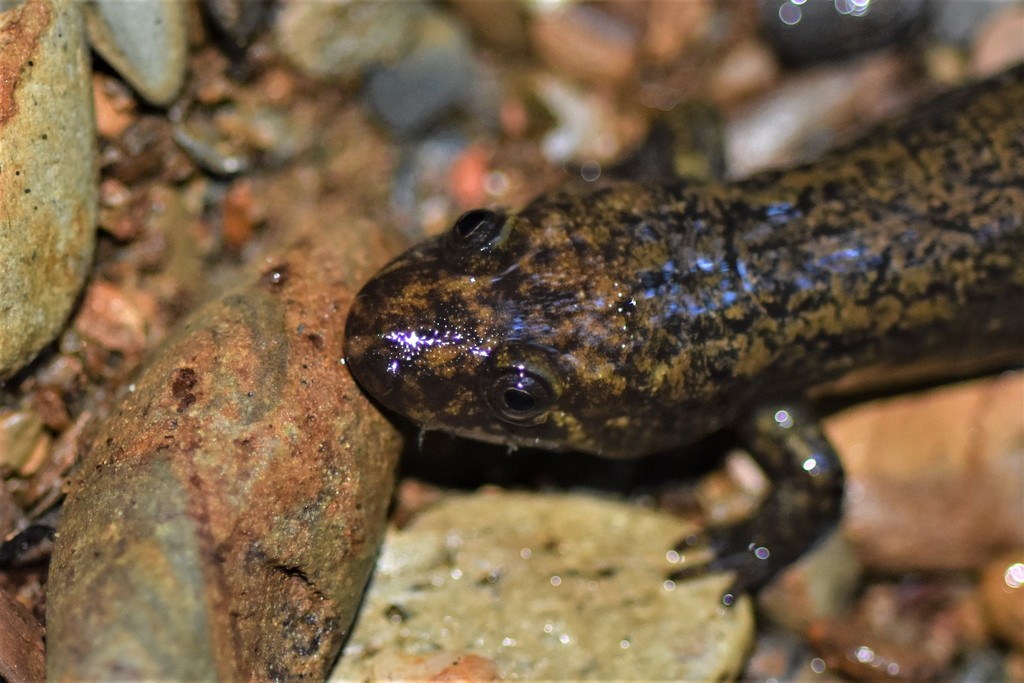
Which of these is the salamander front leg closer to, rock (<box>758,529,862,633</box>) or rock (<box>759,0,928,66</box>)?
rock (<box>758,529,862,633</box>)

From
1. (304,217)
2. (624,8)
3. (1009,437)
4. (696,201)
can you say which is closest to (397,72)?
(304,217)

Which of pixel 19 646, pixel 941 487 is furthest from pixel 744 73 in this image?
pixel 19 646

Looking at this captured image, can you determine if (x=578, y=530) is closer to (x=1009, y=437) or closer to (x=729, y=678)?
(x=729, y=678)

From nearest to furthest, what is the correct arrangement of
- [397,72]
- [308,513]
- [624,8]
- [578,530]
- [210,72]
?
[308,513] < [578,530] < [210,72] < [397,72] < [624,8]

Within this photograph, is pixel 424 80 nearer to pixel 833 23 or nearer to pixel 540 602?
pixel 833 23

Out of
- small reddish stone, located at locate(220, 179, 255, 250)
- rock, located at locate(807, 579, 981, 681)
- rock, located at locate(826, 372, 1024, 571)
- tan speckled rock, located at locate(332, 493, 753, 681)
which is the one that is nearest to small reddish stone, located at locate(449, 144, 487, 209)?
small reddish stone, located at locate(220, 179, 255, 250)

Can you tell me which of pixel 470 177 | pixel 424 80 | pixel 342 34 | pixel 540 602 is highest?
pixel 342 34
